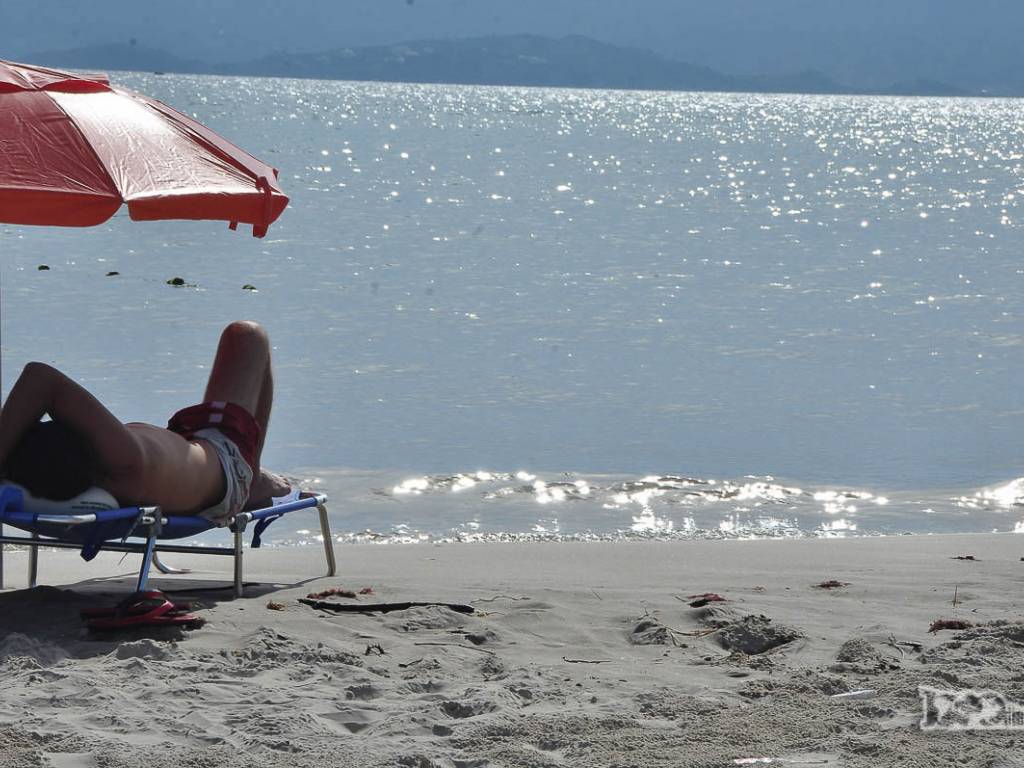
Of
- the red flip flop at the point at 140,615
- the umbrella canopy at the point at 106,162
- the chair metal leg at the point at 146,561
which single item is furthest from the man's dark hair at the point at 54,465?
the umbrella canopy at the point at 106,162

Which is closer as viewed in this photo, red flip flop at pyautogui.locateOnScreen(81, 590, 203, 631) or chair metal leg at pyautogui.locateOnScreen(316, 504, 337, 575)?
red flip flop at pyautogui.locateOnScreen(81, 590, 203, 631)

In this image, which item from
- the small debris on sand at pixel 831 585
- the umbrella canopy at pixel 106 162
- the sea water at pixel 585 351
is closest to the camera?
the umbrella canopy at pixel 106 162

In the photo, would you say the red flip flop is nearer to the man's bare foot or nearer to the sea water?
the man's bare foot

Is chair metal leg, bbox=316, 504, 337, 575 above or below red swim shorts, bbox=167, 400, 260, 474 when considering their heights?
below

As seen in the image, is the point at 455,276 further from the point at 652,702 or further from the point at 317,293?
the point at 652,702

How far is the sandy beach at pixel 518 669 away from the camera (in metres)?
3.44

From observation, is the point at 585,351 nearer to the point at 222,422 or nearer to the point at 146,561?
the point at 222,422

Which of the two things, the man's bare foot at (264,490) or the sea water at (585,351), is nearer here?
the man's bare foot at (264,490)

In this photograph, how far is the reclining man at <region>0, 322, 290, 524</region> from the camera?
14.6 feet

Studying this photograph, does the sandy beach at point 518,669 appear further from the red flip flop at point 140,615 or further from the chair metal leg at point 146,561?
the chair metal leg at point 146,561

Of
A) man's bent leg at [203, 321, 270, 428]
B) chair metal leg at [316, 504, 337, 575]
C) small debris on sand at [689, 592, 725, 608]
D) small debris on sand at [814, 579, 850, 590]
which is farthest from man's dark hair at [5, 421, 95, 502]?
small debris on sand at [814, 579, 850, 590]
